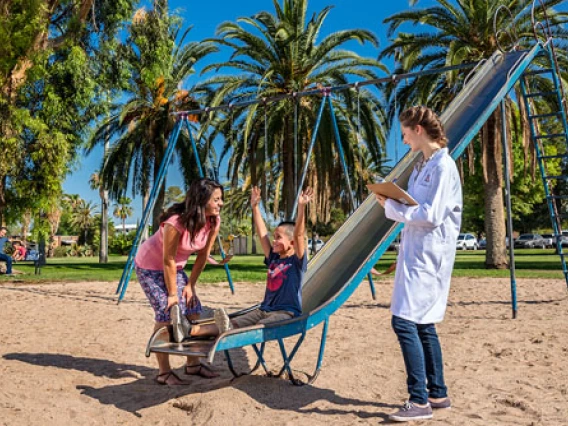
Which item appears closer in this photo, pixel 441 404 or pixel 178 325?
pixel 441 404

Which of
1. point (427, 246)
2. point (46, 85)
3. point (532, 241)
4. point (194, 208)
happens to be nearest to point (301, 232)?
point (194, 208)

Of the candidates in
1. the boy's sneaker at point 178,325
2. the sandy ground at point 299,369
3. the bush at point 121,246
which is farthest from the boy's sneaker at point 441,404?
the bush at point 121,246

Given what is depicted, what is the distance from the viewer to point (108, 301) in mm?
10320

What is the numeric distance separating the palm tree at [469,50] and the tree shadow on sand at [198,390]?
14215 mm

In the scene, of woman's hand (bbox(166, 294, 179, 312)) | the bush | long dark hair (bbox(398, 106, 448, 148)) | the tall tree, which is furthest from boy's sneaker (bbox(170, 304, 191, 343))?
the bush

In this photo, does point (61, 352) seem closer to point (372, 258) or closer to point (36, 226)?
point (372, 258)

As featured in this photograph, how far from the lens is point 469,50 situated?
18.2m

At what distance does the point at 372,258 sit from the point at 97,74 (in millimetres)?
16838

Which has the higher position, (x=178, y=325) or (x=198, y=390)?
(x=178, y=325)

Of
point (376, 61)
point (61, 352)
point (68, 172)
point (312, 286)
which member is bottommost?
point (61, 352)

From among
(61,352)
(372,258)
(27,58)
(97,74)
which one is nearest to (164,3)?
(97,74)

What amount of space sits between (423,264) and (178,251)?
1874mm

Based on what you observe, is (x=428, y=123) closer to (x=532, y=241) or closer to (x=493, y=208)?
(x=493, y=208)

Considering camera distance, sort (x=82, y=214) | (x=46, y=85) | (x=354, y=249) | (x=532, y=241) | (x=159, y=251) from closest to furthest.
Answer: (x=159, y=251) → (x=354, y=249) → (x=46, y=85) → (x=532, y=241) → (x=82, y=214)
